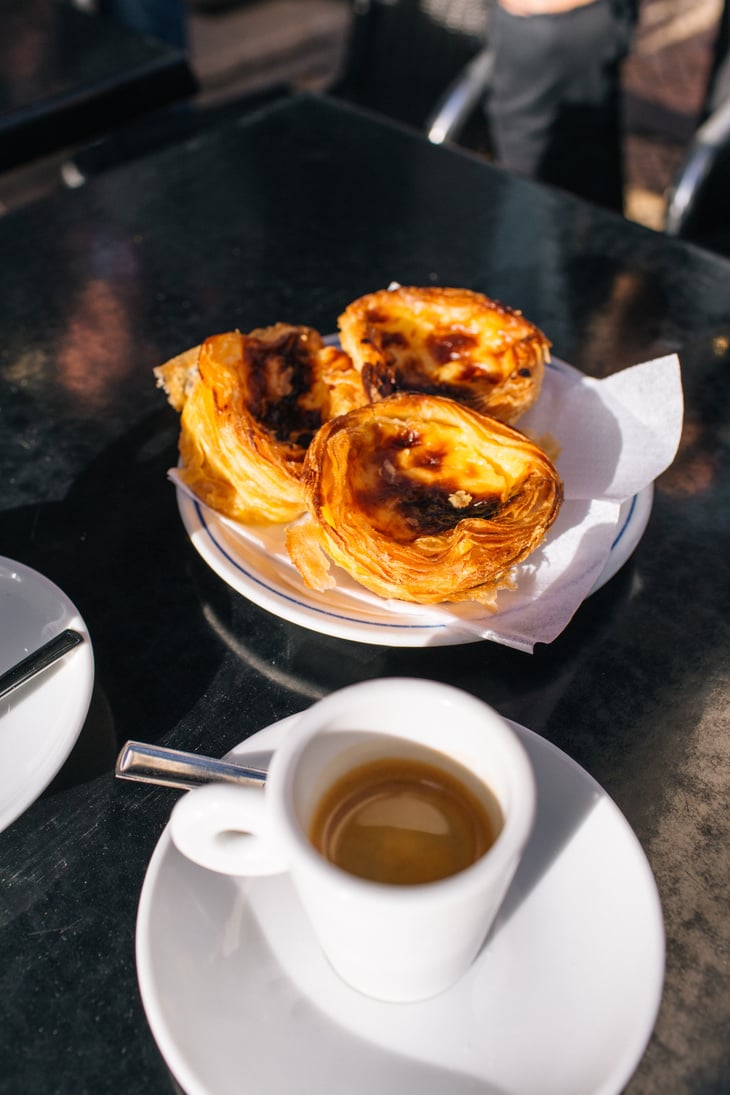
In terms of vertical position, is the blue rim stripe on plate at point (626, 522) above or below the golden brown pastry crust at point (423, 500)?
below

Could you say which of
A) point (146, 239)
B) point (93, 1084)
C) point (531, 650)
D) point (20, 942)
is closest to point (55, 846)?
point (20, 942)

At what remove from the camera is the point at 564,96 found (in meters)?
2.99

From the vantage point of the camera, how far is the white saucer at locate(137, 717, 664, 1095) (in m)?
0.76

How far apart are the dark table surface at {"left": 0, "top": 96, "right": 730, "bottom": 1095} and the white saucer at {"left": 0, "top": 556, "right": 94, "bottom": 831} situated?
12 cm

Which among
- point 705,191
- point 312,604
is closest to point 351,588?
point 312,604

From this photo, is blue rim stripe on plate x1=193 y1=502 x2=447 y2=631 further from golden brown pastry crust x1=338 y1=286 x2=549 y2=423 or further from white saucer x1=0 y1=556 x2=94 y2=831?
golden brown pastry crust x1=338 y1=286 x2=549 y2=423

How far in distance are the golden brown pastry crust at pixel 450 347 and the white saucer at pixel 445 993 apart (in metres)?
0.73

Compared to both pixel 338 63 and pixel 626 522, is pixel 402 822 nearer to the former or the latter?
pixel 626 522

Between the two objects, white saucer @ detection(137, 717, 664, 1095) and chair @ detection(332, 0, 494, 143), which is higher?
chair @ detection(332, 0, 494, 143)

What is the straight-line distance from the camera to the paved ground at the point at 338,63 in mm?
4438

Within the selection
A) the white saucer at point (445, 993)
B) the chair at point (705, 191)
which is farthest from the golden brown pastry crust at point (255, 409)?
the chair at point (705, 191)

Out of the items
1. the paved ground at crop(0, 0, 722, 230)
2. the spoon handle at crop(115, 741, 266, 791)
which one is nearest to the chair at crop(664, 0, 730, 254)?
the paved ground at crop(0, 0, 722, 230)

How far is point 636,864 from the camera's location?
0.86 meters

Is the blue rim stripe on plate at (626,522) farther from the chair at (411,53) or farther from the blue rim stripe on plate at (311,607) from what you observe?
the chair at (411,53)
